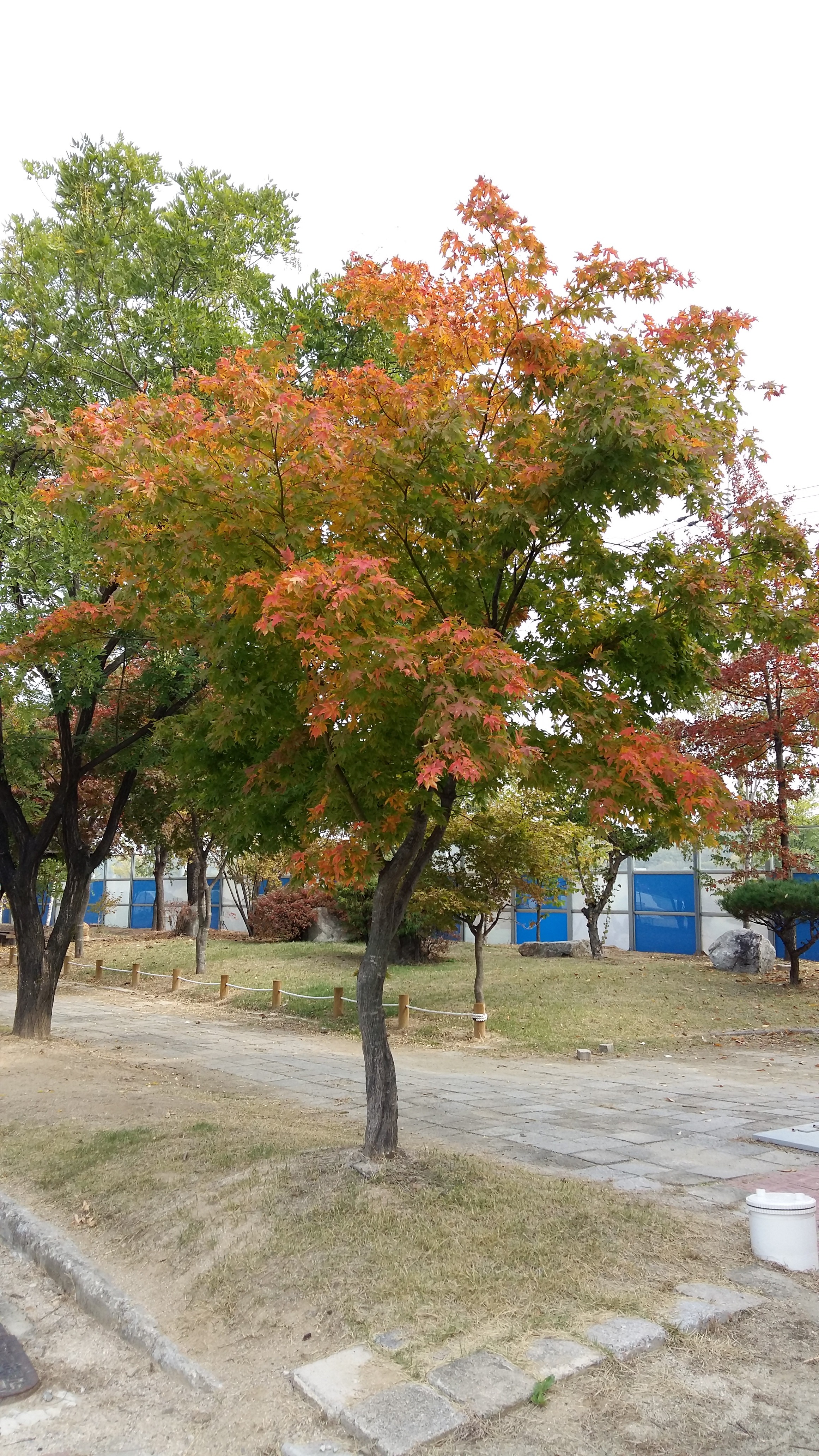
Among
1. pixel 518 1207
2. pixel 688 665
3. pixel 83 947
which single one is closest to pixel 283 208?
pixel 688 665

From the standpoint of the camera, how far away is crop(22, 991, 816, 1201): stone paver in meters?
6.46

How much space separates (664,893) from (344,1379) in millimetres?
18733

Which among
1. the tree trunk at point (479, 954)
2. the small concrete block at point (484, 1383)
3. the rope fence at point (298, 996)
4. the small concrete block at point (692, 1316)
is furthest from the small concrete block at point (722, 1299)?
the tree trunk at point (479, 954)

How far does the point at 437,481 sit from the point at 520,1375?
4.16 metres

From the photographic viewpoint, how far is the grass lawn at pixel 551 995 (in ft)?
42.1

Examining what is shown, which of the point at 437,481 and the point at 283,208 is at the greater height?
the point at 283,208

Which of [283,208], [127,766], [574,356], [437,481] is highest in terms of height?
[283,208]

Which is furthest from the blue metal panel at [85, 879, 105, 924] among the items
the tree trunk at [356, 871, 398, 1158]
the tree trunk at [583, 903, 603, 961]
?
the tree trunk at [356, 871, 398, 1158]

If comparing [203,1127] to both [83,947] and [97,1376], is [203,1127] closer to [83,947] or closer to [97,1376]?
[97,1376]

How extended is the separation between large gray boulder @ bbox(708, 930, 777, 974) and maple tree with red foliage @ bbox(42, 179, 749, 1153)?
12.2m

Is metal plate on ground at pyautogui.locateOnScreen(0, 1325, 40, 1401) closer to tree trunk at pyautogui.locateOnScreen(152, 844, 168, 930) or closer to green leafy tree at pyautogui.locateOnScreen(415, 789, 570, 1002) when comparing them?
green leafy tree at pyautogui.locateOnScreen(415, 789, 570, 1002)

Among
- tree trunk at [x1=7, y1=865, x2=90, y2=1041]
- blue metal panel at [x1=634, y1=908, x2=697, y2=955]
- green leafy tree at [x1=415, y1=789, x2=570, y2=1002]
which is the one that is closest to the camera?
tree trunk at [x1=7, y1=865, x2=90, y2=1041]

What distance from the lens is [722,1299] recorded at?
4.02m

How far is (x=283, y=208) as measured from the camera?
11.3 meters
